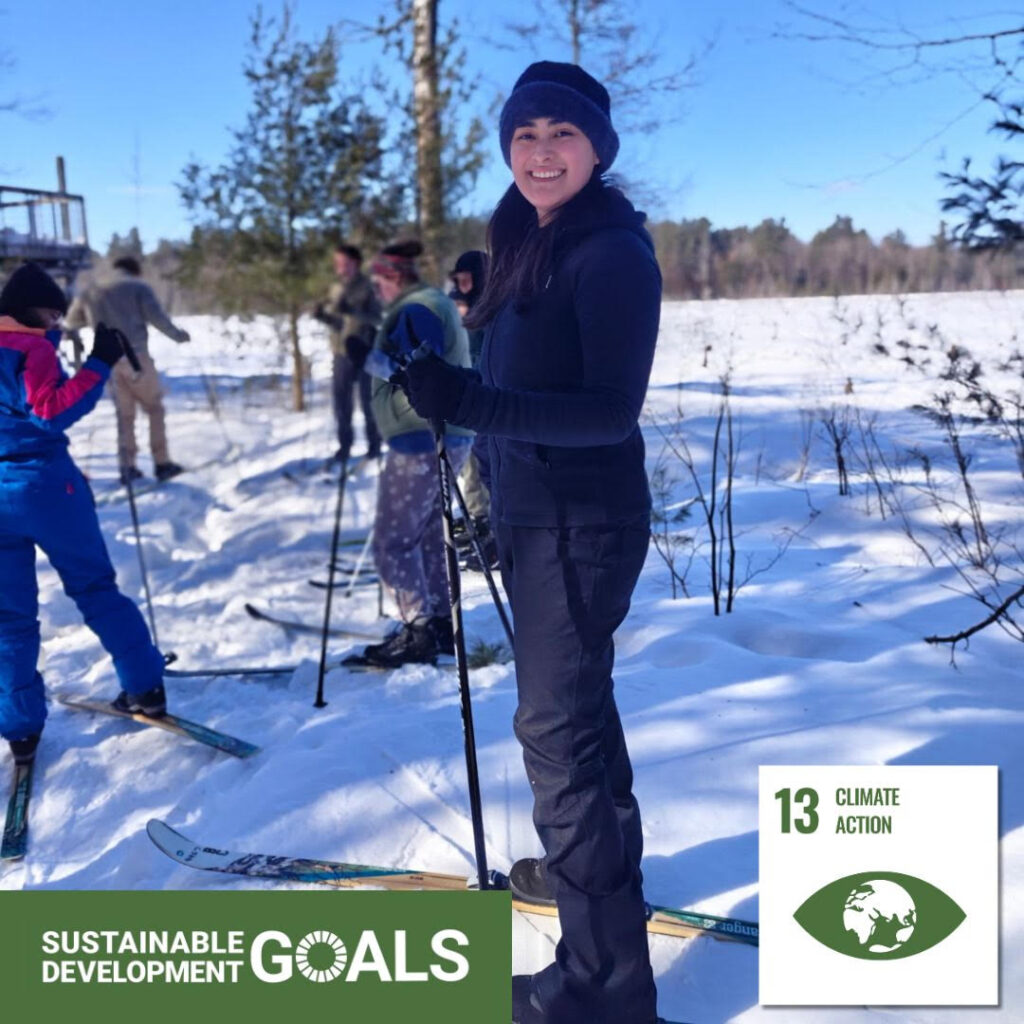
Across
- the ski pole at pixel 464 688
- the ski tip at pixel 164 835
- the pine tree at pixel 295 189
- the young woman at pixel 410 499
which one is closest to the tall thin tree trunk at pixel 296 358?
the pine tree at pixel 295 189

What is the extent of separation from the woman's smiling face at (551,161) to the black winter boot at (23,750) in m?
2.71

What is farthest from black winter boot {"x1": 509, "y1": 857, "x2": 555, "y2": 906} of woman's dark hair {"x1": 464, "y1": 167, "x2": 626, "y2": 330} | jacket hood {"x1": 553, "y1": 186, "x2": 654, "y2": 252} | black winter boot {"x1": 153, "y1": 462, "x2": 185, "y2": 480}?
black winter boot {"x1": 153, "y1": 462, "x2": 185, "y2": 480}

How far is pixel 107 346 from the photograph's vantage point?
3068mm

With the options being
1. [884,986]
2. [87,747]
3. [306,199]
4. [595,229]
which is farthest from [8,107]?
[884,986]

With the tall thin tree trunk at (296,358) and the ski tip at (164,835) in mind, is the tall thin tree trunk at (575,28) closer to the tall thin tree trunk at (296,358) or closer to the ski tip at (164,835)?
the tall thin tree trunk at (296,358)

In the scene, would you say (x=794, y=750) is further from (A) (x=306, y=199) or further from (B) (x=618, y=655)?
(A) (x=306, y=199)

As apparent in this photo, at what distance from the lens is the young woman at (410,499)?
3.63 metres

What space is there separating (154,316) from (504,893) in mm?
7190

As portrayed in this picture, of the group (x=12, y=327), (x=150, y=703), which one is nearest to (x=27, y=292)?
(x=12, y=327)

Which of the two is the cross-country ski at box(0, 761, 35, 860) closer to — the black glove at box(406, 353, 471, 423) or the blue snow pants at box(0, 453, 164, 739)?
the blue snow pants at box(0, 453, 164, 739)

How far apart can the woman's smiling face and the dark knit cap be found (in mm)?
17

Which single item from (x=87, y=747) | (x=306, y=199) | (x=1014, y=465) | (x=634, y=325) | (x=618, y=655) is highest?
(x=306, y=199)

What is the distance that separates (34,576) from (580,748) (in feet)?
7.77

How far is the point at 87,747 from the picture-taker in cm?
319
